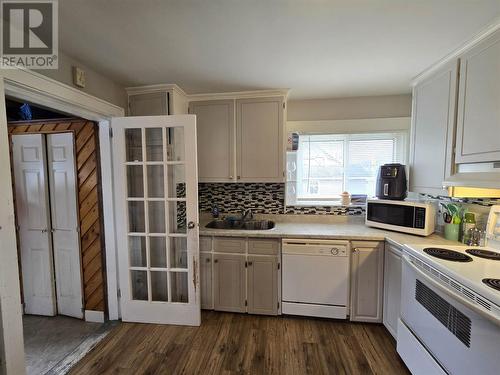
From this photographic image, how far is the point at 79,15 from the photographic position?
49.9 inches

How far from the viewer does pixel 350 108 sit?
8.72 feet

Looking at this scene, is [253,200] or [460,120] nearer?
[460,120]

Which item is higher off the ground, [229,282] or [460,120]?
[460,120]

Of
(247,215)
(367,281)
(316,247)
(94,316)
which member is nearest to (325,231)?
(316,247)

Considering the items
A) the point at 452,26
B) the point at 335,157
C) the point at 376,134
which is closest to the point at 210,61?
the point at 452,26

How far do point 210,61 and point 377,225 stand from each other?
7.09ft

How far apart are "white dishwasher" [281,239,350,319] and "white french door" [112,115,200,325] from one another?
2.86ft

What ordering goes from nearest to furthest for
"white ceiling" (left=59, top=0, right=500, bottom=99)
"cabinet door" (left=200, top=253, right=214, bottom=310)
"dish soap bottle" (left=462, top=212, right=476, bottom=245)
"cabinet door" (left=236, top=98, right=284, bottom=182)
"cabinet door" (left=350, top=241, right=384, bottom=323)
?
"white ceiling" (left=59, top=0, right=500, bottom=99) → "dish soap bottle" (left=462, top=212, right=476, bottom=245) → "cabinet door" (left=350, top=241, right=384, bottom=323) → "cabinet door" (left=200, top=253, right=214, bottom=310) → "cabinet door" (left=236, top=98, right=284, bottom=182)

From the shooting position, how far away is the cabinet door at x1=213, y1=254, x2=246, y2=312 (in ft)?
7.43

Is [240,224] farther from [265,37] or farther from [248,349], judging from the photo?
[265,37]

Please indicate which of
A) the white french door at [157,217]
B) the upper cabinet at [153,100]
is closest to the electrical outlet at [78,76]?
the white french door at [157,217]

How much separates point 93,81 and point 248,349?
254 centimetres

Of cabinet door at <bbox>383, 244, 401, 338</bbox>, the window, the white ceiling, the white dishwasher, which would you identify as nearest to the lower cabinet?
the white dishwasher

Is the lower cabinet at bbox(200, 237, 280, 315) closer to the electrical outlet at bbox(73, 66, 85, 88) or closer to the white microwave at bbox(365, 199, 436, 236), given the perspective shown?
the white microwave at bbox(365, 199, 436, 236)
